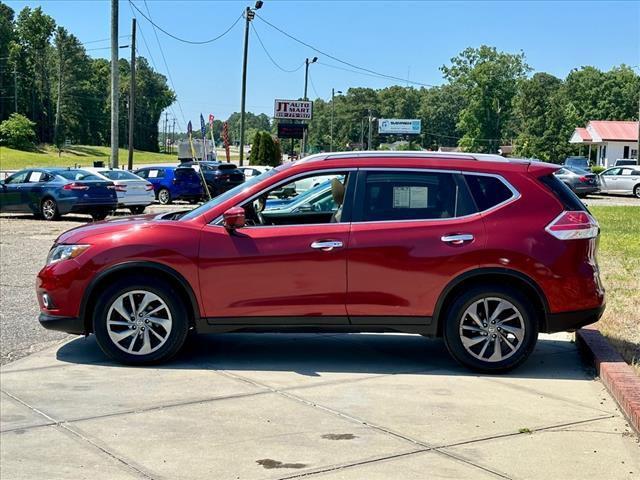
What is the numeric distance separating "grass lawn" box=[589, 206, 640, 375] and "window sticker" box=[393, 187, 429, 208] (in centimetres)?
216

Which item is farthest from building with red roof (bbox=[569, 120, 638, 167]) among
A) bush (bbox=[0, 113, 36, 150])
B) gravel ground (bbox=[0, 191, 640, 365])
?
bush (bbox=[0, 113, 36, 150])

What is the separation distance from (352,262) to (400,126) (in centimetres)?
11049

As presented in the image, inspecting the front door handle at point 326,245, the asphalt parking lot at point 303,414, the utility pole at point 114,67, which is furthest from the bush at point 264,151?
the front door handle at point 326,245

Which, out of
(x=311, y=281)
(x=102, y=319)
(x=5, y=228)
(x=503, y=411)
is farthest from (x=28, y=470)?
(x=5, y=228)

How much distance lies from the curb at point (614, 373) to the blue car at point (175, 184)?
23212 millimetres

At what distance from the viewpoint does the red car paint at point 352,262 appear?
6.37 meters

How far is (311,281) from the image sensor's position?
6445 millimetres

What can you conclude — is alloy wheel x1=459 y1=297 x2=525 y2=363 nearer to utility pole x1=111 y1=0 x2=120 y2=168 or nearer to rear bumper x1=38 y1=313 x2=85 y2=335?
rear bumper x1=38 y1=313 x2=85 y2=335

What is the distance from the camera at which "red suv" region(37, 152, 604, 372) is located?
6387 millimetres

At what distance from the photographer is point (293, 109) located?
204 feet

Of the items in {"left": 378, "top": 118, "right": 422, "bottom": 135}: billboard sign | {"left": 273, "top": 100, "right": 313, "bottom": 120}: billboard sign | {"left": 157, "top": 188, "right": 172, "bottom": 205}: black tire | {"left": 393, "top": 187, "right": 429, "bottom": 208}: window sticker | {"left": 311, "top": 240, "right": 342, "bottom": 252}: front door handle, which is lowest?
{"left": 157, "top": 188, "right": 172, "bottom": 205}: black tire

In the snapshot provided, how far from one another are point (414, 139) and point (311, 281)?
393 feet

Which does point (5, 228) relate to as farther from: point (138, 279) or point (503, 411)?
point (503, 411)

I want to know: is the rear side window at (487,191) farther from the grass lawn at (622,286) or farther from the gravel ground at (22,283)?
the gravel ground at (22,283)
